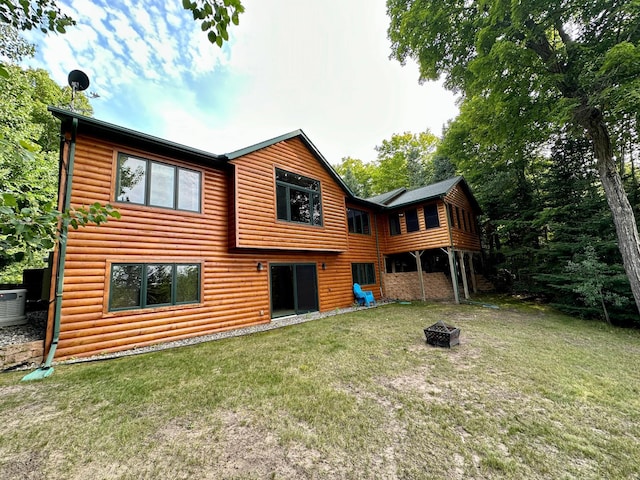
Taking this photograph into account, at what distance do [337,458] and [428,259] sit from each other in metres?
15.9

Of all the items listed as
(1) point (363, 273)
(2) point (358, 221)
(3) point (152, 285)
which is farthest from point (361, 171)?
(3) point (152, 285)

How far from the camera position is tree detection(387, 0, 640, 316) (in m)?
6.63

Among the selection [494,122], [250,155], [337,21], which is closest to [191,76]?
[337,21]

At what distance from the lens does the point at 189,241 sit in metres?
6.57

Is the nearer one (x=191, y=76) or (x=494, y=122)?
(x=494, y=122)

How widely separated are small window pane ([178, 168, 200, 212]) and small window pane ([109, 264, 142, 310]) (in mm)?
1878

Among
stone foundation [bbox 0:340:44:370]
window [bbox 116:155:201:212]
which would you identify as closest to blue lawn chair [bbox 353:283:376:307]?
window [bbox 116:155:201:212]

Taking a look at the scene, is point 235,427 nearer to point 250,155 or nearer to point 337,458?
point 337,458

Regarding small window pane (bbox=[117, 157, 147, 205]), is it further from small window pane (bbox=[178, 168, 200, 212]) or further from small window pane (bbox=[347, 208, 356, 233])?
small window pane (bbox=[347, 208, 356, 233])

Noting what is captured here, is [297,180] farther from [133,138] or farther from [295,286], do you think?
[133,138]

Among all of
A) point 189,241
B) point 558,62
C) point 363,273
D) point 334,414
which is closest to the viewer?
point 334,414

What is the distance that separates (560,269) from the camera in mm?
9633

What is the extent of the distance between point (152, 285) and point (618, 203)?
12.8 meters

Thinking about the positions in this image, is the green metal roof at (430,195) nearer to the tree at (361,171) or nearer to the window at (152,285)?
the window at (152,285)
